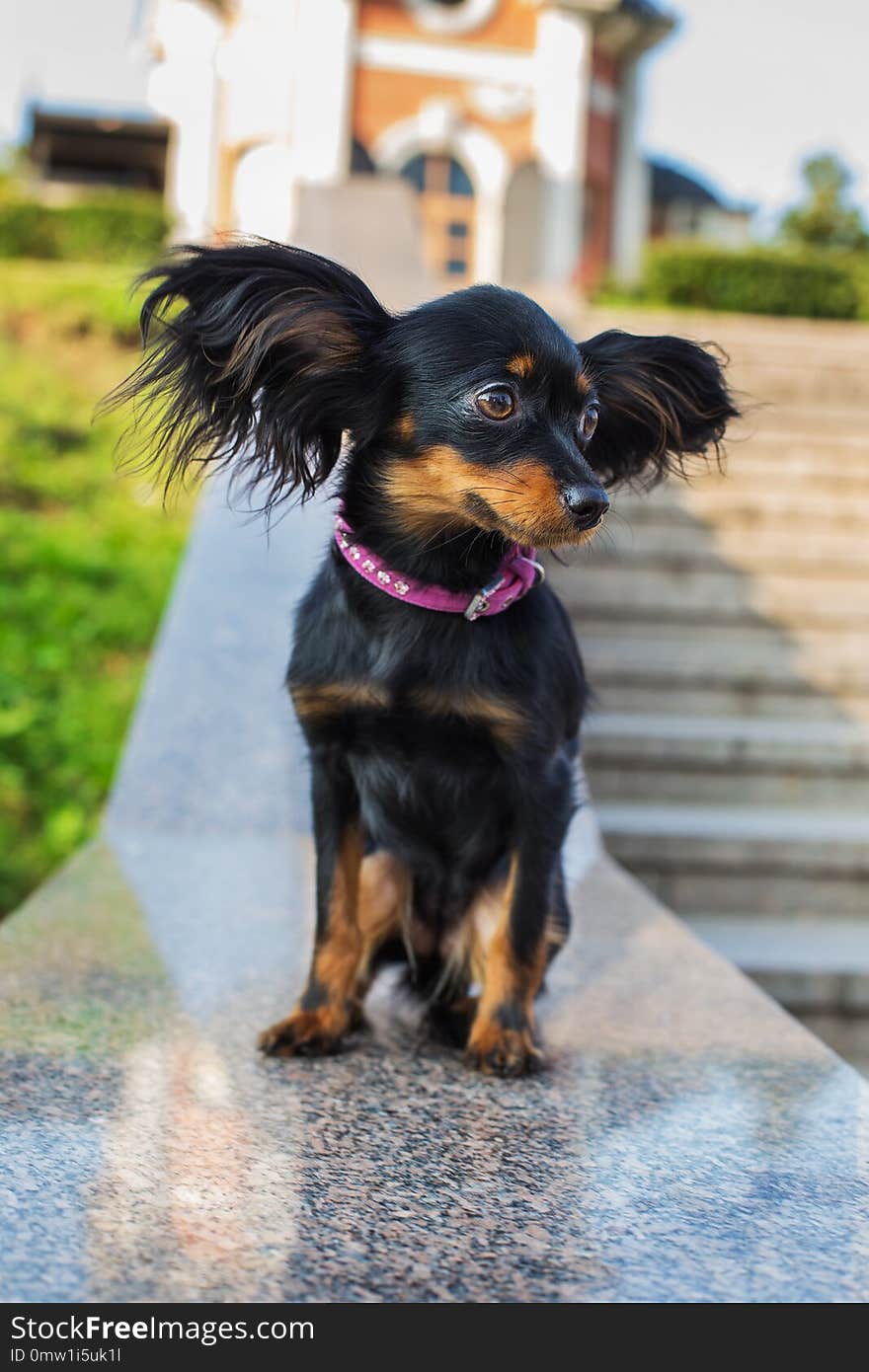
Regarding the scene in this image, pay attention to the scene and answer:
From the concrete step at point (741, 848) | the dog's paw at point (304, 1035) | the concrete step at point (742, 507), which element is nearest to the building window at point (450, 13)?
the concrete step at point (742, 507)

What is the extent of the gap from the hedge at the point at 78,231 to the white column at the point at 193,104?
23.8 ft

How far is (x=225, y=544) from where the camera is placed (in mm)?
4770

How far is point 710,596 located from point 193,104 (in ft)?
64.3

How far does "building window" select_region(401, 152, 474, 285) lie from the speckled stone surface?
20.6 m

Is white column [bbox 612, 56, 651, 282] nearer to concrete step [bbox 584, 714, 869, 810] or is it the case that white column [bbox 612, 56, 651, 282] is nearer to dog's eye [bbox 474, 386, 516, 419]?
concrete step [bbox 584, 714, 869, 810]

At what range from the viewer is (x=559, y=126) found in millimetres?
22156

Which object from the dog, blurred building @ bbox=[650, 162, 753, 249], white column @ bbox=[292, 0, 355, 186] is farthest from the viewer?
blurred building @ bbox=[650, 162, 753, 249]

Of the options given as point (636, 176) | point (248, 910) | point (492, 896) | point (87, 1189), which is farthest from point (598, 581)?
point (636, 176)

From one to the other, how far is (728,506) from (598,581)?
81 centimetres

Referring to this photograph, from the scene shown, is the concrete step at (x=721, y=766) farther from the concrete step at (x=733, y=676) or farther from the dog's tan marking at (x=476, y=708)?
the dog's tan marking at (x=476, y=708)

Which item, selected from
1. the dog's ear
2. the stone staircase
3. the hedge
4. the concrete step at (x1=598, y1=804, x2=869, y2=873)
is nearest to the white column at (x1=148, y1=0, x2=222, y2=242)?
the hedge

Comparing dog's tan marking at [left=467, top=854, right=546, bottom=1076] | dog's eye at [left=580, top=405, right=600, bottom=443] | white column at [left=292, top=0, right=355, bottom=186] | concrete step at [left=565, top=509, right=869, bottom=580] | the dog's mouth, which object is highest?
white column at [left=292, top=0, right=355, bottom=186]

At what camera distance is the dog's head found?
204 cm

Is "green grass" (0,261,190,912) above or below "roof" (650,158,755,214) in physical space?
below
